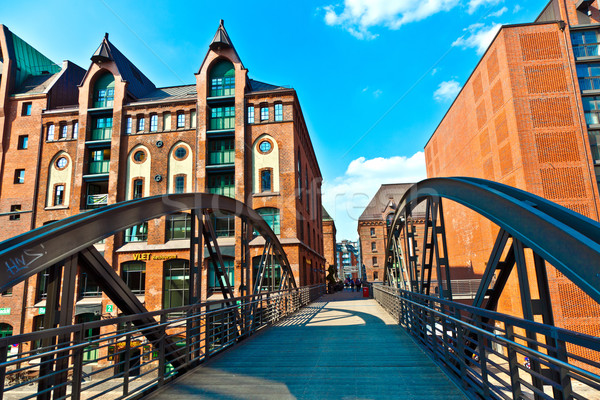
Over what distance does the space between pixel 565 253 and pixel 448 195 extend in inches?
125

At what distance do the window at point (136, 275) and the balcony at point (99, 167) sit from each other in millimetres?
7831

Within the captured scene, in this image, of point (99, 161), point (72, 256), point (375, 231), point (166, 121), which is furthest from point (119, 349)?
point (375, 231)

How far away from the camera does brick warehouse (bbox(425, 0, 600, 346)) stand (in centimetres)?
2175

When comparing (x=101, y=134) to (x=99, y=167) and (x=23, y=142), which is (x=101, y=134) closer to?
(x=99, y=167)

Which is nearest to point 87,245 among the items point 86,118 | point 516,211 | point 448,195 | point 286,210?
point 516,211

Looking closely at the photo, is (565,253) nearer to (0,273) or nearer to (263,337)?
(0,273)

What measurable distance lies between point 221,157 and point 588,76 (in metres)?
24.9

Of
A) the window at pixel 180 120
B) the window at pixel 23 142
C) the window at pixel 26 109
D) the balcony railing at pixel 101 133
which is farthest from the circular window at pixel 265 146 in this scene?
the window at pixel 26 109

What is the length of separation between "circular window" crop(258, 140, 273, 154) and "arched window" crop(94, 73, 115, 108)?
42.9 feet

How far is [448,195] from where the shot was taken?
6195 mm

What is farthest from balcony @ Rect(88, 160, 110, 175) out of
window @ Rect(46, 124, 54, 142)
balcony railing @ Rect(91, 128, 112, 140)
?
window @ Rect(46, 124, 54, 142)

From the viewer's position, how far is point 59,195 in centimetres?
2841

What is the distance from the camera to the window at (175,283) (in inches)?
972

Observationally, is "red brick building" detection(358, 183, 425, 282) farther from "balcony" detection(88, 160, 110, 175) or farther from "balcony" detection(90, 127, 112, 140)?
"balcony" detection(90, 127, 112, 140)
